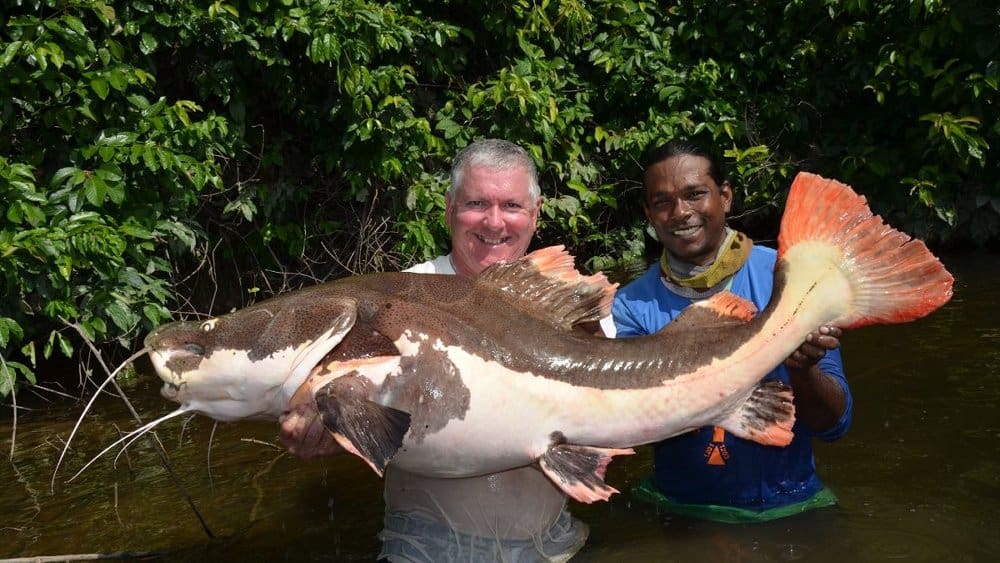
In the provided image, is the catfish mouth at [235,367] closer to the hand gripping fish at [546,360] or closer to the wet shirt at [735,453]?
the hand gripping fish at [546,360]

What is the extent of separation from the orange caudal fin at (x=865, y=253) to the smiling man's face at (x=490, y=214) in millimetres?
965

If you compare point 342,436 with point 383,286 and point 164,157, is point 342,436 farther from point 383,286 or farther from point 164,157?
A: point 164,157

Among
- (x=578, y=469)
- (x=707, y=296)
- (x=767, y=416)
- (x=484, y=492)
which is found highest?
(x=707, y=296)

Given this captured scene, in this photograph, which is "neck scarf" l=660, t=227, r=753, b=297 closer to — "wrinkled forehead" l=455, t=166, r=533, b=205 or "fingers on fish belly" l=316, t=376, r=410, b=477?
"wrinkled forehead" l=455, t=166, r=533, b=205

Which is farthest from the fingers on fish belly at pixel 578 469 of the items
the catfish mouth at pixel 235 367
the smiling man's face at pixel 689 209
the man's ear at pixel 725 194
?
the man's ear at pixel 725 194

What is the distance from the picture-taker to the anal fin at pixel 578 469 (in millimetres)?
2580

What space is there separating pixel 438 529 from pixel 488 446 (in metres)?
0.63

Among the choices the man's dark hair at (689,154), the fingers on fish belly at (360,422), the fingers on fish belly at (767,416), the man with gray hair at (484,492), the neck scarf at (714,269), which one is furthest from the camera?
the man's dark hair at (689,154)

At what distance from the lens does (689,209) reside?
3520 mm

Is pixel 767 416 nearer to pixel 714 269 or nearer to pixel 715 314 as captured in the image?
pixel 715 314

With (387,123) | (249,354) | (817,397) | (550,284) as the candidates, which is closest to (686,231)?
(817,397)

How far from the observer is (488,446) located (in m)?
2.63

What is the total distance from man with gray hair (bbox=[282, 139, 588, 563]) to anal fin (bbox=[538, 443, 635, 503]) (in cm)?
35

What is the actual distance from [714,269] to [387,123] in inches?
189
